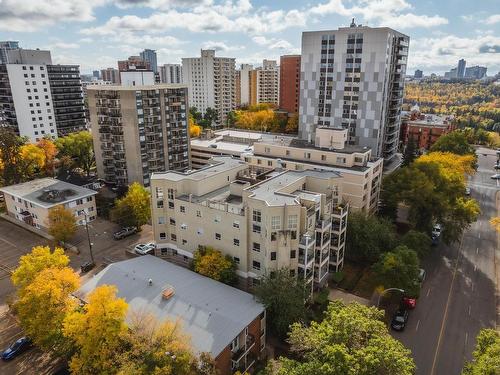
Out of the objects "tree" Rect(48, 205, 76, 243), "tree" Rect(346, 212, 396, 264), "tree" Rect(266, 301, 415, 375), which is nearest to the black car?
"tree" Rect(346, 212, 396, 264)

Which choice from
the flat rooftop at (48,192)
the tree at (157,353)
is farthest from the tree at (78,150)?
the tree at (157,353)

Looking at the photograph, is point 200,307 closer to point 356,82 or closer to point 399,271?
point 399,271

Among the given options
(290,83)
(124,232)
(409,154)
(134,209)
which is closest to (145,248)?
(134,209)

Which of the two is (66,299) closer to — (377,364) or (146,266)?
(146,266)

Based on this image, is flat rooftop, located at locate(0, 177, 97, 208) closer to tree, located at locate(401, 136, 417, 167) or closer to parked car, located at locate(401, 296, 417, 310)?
parked car, located at locate(401, 296, 417, 310)

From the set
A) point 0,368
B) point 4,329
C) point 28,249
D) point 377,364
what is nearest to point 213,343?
point 377,364

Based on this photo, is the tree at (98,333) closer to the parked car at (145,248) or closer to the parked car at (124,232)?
the parked car at (145,248)

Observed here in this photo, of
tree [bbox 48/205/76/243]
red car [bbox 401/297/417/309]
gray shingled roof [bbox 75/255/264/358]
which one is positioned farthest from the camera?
tree [bbox 48/205/76/243]
